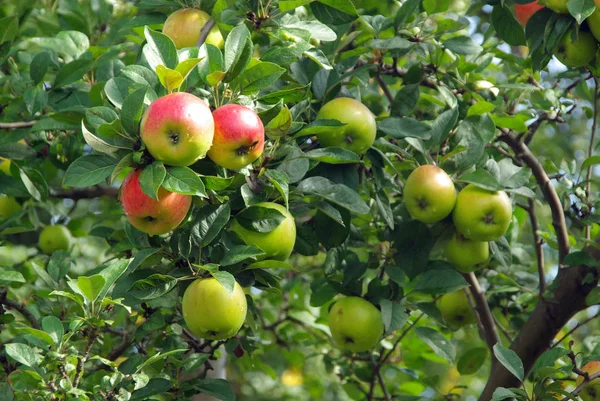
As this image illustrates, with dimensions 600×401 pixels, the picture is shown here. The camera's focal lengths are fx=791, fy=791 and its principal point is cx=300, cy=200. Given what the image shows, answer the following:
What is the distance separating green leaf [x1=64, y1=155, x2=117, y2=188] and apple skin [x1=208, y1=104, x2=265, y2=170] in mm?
215

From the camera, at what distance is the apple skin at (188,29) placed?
2053 mm

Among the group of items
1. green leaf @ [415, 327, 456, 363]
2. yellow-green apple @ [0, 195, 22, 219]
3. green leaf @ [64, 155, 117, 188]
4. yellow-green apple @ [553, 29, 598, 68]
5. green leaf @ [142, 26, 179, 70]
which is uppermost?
green leaf @ [142, 26, 179, 70]

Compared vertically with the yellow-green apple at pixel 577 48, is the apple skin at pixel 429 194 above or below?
below

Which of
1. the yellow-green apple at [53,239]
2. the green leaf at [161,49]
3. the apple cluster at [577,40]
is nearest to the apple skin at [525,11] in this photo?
the apple cluster at [577,40]

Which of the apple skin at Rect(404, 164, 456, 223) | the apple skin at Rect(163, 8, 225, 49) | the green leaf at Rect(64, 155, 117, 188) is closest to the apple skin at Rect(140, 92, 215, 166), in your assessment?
the green leaf at Rect(64, 155, 117, 188)

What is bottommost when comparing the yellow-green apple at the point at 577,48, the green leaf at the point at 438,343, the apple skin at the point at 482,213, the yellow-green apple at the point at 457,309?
the yellow-green apple at the point at 457,309

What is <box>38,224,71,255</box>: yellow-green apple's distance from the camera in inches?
115

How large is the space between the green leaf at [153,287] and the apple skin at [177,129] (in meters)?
0.30

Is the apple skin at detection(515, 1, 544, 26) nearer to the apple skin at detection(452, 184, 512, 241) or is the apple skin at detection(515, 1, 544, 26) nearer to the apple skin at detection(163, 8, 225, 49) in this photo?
the apple skin at detection(452, 184, 512, 241)

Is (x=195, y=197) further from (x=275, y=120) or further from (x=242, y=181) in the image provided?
(x=275, y=120)

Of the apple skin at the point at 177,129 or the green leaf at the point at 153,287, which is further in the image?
the green leaf at the point at 153,287

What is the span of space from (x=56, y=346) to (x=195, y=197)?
443 millimetres

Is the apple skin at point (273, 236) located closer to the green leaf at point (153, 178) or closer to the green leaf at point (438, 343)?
the green leaf at point (153, 178)

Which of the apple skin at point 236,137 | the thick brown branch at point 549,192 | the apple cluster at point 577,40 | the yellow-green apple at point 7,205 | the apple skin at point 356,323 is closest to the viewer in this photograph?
the apple skin at point 236,137
